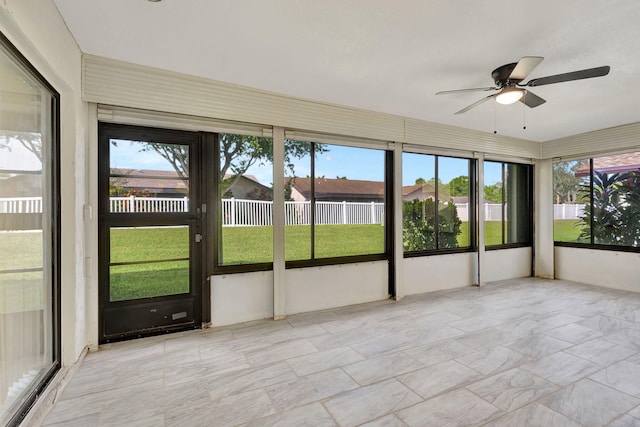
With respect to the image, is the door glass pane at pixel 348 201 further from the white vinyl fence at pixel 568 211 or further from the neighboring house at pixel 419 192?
the white vinyl fence at pixel 568 211

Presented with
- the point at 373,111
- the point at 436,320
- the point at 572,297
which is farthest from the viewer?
the point at 572,297

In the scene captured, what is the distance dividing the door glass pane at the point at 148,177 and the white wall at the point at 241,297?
0.99 meters

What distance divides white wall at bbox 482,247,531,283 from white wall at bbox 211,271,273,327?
4.00 m

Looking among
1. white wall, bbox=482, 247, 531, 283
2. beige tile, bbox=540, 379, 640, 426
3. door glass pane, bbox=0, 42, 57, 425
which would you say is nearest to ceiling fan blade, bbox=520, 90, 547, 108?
beige tile, bbox=540, 379, 640, 426

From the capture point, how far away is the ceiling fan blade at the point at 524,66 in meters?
2.33

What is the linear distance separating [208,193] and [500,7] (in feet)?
10.2

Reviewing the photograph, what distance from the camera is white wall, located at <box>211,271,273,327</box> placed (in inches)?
142

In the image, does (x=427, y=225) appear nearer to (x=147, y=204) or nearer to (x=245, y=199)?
(x=245, y=199)

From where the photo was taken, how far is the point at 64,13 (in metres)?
2.19

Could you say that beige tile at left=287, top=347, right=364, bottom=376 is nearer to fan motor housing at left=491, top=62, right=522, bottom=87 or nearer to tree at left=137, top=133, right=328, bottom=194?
tree at left=137, top=133, right=328, bottom=194

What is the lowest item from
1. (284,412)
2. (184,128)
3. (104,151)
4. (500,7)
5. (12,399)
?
(284,412)

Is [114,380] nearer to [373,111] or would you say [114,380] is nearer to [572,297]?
[373,111]

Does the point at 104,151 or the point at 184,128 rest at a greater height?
the point at 184,128

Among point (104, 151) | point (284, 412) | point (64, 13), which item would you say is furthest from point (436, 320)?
point (64, 13)
